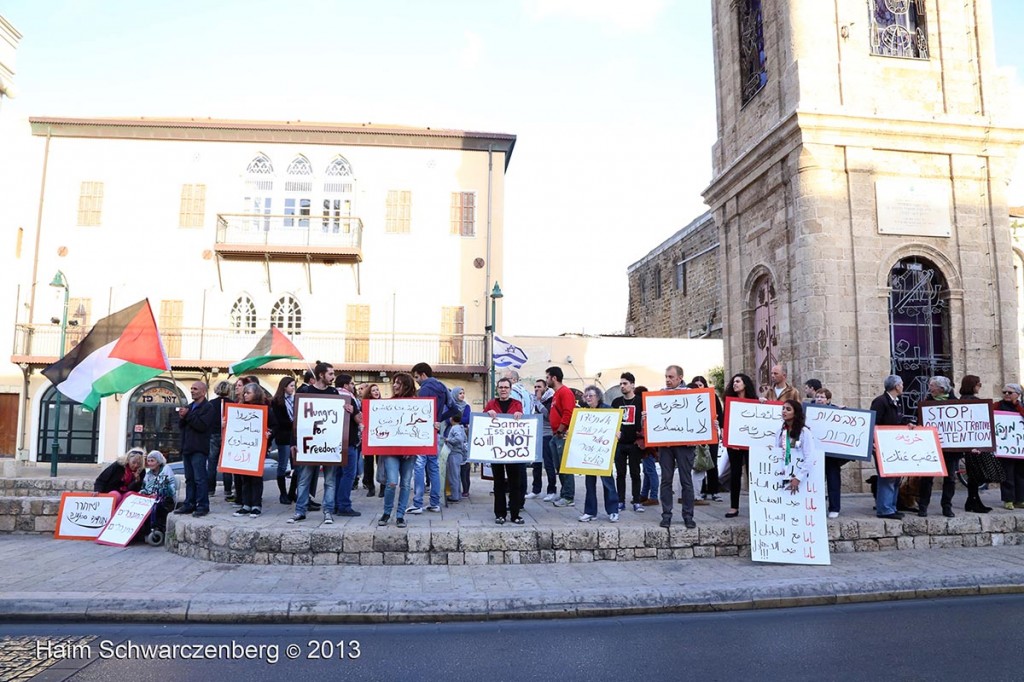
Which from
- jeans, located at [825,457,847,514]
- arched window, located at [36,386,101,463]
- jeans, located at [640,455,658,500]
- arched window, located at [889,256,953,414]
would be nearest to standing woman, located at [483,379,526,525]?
jeans, located at [640,455,658,500]

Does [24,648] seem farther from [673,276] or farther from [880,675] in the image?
[673,276]

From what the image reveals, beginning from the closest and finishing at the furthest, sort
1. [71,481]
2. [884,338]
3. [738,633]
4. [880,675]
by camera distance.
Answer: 1. [880,675]
2. [738,633]
3. [884,338]
4. [71,481]

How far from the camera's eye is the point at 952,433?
9.10m

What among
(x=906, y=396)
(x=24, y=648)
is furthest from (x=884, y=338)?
(x=24, y=648)

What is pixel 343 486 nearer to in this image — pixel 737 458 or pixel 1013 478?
pixel 737 458

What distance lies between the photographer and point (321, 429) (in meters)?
8.43

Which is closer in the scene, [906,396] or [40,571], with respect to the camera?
[40,571]

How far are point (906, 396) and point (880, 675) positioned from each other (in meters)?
8.40

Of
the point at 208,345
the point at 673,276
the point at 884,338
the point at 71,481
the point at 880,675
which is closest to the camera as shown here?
the point at 880,675

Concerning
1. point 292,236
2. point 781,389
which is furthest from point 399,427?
point 292,236

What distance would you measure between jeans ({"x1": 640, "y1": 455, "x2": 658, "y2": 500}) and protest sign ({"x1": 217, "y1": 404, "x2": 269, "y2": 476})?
503cm

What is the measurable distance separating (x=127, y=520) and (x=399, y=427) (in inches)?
148

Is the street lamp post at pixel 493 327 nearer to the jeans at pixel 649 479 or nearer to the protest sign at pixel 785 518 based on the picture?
the jeans at pixel 649 479

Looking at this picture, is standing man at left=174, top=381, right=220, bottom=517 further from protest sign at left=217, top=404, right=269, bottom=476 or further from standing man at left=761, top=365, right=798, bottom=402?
standing man at left=761, top=365, right=798, bottom=402
